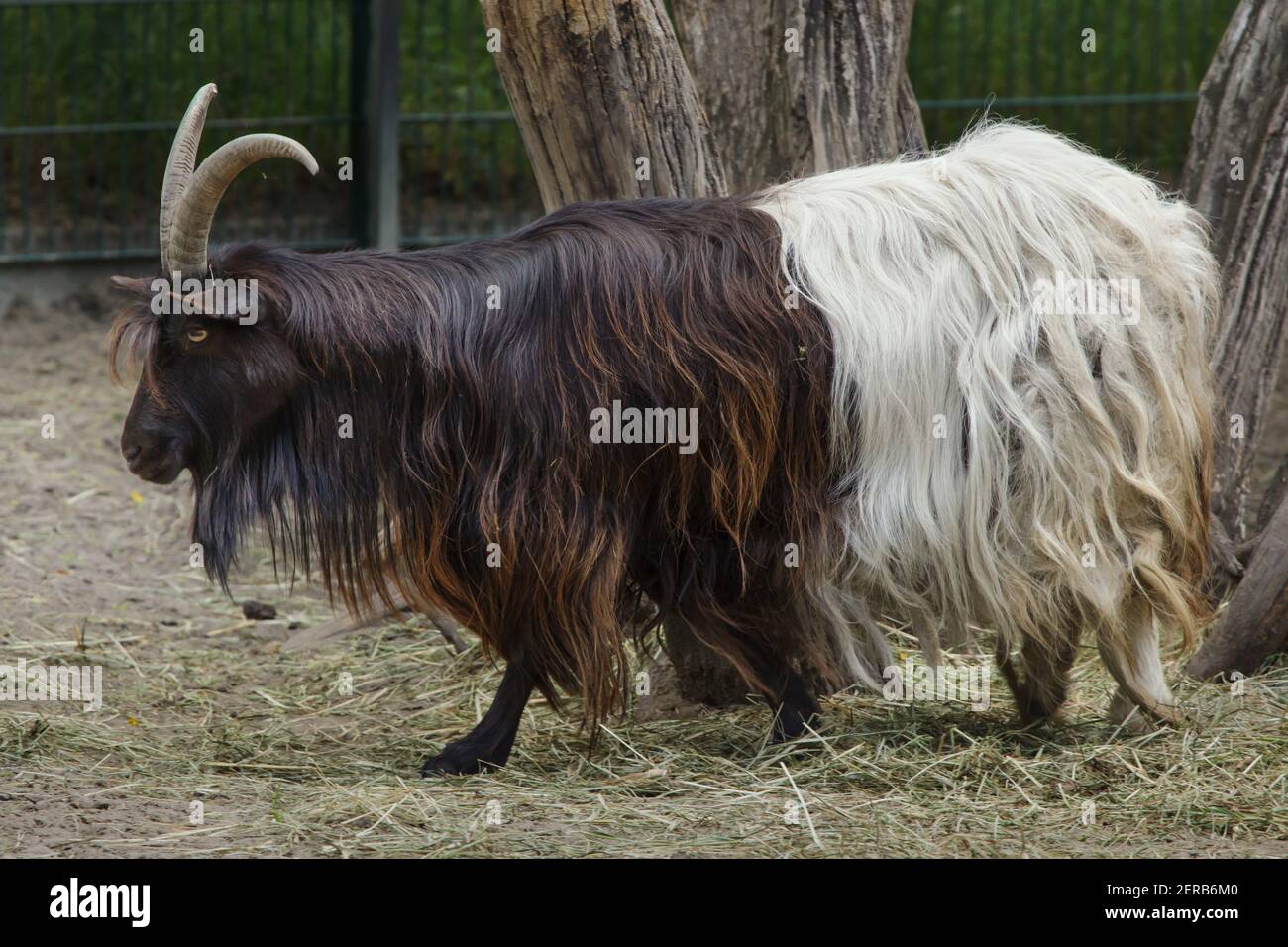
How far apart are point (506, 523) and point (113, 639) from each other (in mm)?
2244

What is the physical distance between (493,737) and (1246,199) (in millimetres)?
3379

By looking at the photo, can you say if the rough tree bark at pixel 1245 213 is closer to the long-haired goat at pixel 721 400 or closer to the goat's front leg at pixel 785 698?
the long-haired goat at pixel 721 400

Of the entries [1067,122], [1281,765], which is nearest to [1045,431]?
[1281,765]

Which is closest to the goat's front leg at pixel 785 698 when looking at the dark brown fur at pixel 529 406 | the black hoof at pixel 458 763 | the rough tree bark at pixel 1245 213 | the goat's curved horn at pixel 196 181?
the dark brown fur at pixel 529 406

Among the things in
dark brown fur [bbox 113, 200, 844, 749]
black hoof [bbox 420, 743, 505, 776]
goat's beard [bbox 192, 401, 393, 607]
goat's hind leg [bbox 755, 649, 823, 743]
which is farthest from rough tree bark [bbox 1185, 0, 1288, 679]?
goat's beard [bbox 192, 401, 393, 607]

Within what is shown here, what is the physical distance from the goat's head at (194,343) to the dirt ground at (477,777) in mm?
955

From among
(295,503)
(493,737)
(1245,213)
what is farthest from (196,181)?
(1245,213)

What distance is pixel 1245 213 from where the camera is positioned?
6.15 m

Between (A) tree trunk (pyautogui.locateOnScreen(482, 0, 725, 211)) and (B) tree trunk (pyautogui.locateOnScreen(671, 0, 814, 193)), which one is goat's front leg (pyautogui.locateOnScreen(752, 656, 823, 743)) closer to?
(A) tree trunk (pyautogui.locateOnScreen(482, 0, 725, 211))

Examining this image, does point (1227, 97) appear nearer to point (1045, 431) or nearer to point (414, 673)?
point (1045, 431)

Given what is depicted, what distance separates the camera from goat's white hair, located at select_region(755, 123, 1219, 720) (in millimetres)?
4637

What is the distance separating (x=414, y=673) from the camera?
6.09 metres

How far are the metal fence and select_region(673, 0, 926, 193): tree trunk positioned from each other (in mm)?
4319

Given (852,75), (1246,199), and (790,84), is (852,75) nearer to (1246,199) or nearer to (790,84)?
(790,84)
